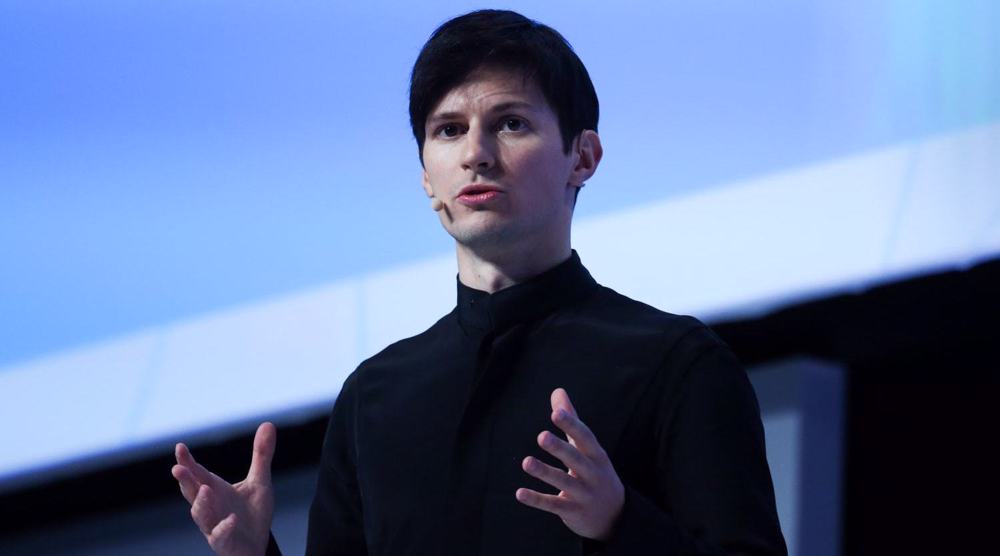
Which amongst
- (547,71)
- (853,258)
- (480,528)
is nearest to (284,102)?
(853,258)

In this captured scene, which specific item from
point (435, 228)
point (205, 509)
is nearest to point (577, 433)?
point (205, 509)

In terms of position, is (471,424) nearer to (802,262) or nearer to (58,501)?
(802,262)

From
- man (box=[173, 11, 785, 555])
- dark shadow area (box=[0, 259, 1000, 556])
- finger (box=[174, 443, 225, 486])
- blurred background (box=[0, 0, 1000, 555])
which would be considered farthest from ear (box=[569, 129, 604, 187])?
dark shadow area (box=[0, 259, 1000, 556])

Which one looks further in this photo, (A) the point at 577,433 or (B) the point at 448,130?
(B) the point at 448,130

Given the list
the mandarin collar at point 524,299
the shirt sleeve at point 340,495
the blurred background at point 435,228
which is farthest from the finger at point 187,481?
the blurred background at point 435,228

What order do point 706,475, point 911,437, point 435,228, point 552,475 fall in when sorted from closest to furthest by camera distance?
point 552,475
point 706,475
point 435,228
point 911,437

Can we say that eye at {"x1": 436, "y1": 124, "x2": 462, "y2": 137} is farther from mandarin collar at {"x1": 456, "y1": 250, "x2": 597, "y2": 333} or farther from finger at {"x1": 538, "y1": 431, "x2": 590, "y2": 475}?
finger at {"x1": 538, "y1": 431, "x2": 590, "y2": 475}

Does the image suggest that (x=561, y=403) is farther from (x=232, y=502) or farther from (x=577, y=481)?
(x=232, y=502)

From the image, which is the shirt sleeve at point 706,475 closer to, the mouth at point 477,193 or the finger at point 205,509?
the mouth at point 477,193

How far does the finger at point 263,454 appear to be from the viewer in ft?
3.94

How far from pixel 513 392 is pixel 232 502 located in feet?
0.86

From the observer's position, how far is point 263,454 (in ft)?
3.97

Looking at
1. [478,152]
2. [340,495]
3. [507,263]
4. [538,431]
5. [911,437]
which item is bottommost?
[911,437]

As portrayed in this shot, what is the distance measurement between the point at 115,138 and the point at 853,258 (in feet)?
4.15
